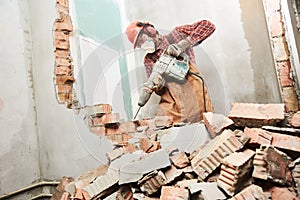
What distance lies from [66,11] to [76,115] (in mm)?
949

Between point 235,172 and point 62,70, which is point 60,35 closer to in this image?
point 62,70

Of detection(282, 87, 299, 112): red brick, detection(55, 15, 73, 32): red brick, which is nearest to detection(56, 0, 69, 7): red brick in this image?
detection(55, 15, 73, 32): red brick

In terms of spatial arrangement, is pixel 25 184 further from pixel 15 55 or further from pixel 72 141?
pixel 15 55

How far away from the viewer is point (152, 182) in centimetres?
129

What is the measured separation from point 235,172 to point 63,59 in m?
1.65

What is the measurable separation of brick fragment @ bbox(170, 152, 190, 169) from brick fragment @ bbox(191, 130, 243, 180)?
0.05 m

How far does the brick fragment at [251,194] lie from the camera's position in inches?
41.5

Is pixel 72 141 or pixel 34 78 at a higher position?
pixel 34 78

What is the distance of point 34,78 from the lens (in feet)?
7.08

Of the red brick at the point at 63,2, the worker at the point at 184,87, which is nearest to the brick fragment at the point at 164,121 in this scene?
the worker at the point at 184,87

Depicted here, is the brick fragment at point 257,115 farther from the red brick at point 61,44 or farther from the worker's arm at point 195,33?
the red brick at point 61,44

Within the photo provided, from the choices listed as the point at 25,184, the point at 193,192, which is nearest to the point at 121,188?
the point at 193,192

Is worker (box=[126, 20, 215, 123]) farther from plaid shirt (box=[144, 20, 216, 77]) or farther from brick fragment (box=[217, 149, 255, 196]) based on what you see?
brick fragment (box=[217, 149, 255, 196])

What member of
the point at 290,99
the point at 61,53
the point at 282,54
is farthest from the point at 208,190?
the point at 61,53
